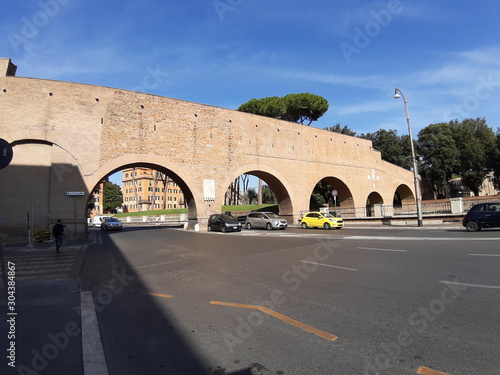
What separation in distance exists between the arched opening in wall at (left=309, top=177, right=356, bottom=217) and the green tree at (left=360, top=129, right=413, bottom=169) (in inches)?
628

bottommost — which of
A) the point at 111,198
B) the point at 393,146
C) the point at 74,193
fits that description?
the point at 74,193

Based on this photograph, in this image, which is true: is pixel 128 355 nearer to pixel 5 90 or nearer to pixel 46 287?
pixel 46 287

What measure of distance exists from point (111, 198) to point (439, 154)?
90067mm

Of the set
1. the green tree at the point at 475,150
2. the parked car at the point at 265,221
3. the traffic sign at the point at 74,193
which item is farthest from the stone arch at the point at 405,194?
the traffic sign at the point at 74,193

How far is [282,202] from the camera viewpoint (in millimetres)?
34000

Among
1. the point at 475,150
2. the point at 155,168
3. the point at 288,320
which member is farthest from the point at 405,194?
the point at 288,320

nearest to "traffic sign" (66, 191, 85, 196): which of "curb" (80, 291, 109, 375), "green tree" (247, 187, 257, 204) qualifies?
"curb" (80, 291, 109, 375)

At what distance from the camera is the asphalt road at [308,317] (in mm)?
3217

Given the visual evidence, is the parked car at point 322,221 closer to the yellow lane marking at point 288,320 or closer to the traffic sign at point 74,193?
the traffic sign at point 74,193

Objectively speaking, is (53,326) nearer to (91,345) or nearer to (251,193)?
(91,345)

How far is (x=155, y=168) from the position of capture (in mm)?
26141

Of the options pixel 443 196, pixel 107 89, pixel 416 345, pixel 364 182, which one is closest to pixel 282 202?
pixel 364 182

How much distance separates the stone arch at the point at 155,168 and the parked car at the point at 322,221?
9828 millimetres

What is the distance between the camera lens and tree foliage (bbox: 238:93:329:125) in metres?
46.4
